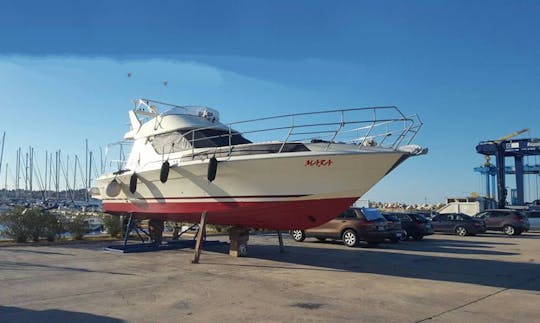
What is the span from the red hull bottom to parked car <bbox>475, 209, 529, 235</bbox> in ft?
65.7

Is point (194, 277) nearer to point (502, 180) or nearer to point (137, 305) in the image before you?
point (137, 305)

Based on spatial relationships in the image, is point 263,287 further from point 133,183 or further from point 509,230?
point 509,230

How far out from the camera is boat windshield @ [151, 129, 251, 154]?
12.7m

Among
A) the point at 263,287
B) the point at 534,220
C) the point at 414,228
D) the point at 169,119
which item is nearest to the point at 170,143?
the point at 169,119

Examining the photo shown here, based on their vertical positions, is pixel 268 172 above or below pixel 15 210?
above

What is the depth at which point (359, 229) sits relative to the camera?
16375 mm

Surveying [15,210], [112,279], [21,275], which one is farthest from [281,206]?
[15,210]

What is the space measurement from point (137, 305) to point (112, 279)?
245 cm

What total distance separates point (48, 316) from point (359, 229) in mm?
11953

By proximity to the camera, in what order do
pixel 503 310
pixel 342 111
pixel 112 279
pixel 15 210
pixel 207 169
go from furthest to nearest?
pixel 15 210
pixel 207 169
pixel 342 111
pixel 112 279
pixel 503 310

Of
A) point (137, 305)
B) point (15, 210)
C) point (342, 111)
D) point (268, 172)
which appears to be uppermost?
point (342, 111)

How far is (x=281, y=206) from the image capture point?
10.6m

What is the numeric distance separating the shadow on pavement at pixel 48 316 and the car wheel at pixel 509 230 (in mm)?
25886

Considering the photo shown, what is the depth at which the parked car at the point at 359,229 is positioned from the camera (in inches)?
645
